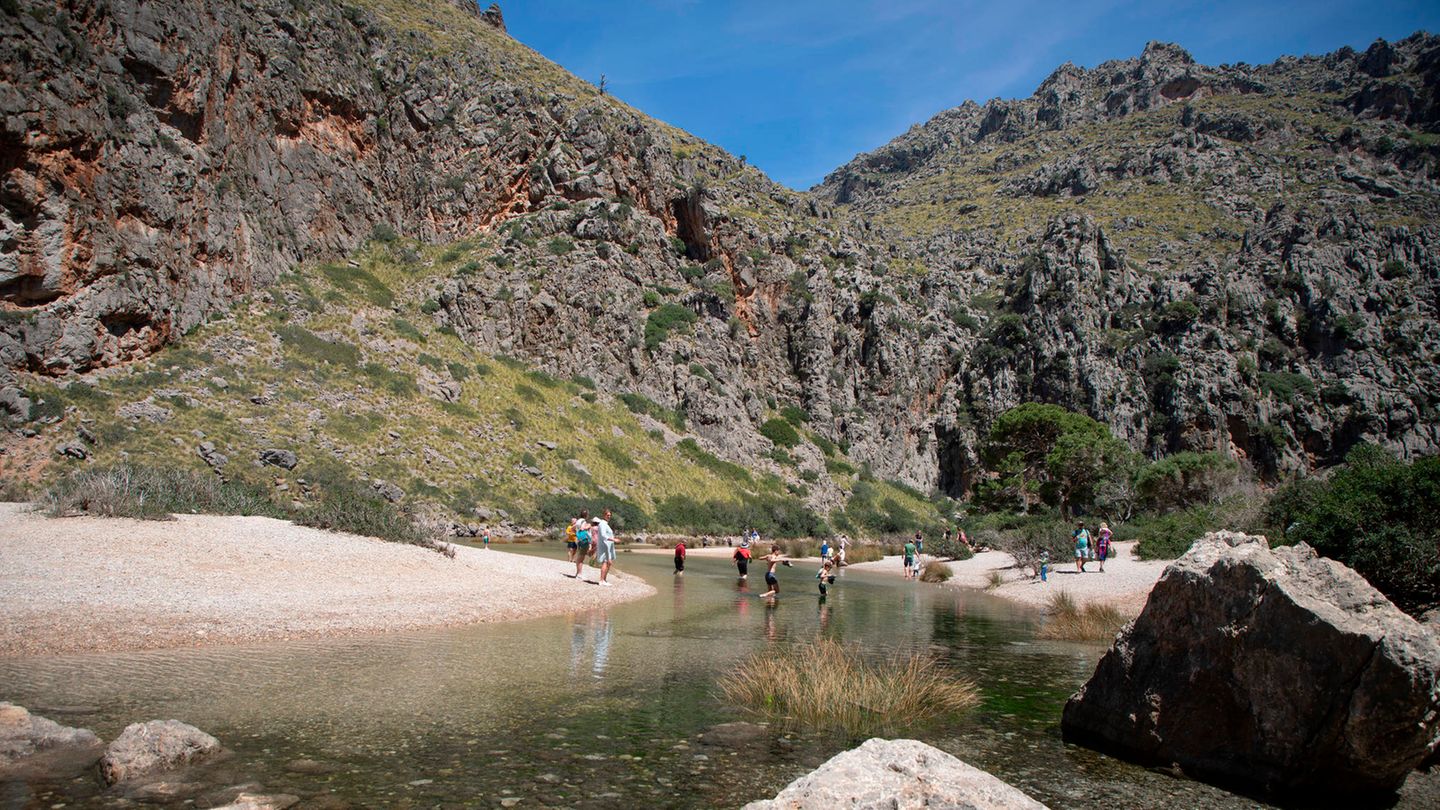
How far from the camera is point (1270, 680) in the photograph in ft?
21.0

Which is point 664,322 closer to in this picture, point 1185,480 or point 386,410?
point 386,410

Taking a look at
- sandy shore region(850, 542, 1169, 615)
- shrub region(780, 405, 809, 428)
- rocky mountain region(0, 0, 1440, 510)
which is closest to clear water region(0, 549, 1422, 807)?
sandy shore region(850, 542, 1169, 615)

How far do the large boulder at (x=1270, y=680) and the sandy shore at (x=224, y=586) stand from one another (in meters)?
11.5

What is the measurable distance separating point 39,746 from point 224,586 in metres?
7.83

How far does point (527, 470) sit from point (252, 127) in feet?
91.0

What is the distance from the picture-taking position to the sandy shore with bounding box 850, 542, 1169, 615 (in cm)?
2088

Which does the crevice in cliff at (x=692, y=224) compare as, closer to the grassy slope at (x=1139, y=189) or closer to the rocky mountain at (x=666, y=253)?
the rocky mountain at (x=666, y=253)

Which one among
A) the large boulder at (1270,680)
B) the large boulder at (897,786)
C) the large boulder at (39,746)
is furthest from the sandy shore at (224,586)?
the large boulder at (1270,680)

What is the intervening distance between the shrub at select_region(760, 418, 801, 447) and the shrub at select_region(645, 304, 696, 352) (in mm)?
11668

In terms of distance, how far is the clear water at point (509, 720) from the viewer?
595cm

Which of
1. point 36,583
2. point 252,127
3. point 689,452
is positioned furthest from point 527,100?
point 36,583

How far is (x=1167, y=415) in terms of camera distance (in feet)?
238

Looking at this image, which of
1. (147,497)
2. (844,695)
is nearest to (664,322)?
(147,497)

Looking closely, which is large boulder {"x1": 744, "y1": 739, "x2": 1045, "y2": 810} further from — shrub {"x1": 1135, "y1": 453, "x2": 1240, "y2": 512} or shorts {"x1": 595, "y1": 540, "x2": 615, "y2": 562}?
shrub {"x1": 1135, "y1": 453, "x2": 1240, "y2": 512}
